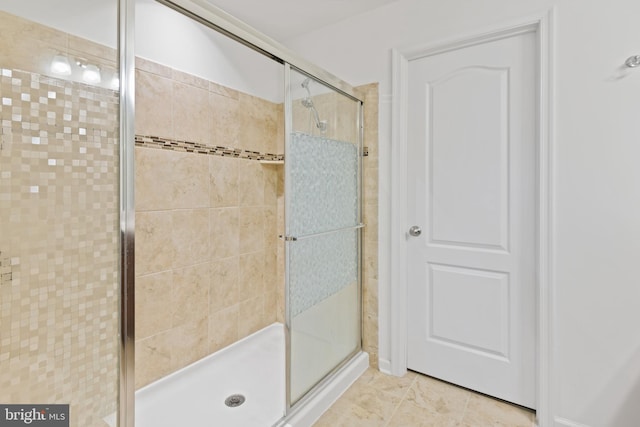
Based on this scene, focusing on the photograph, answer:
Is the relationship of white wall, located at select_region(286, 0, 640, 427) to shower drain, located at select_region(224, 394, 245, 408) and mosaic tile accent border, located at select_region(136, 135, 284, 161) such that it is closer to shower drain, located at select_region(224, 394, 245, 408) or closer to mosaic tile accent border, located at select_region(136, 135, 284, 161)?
shower drain, located at select_region(224, 394, 245, 408)

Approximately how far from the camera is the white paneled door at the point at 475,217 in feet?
5.76

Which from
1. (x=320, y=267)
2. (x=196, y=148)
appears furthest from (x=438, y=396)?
(x=196, y=148)

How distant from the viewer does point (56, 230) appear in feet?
2.71

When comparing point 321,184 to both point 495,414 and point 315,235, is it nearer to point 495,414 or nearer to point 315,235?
point 315,235

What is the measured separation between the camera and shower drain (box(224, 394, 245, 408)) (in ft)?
6.01

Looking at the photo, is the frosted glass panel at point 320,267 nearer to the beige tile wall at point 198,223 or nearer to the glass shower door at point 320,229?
the glass shower door at point 320,229

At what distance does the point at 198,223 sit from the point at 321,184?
36.3 inches

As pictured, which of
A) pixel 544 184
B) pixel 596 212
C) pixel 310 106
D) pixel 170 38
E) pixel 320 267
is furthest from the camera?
pixel 170 38

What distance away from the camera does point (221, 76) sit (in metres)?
2.29

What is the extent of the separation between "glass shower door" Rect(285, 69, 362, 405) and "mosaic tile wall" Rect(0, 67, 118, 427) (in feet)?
2.64

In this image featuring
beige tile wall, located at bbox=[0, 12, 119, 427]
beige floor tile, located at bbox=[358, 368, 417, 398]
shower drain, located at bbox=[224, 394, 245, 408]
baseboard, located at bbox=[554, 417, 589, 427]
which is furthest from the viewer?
beige floor tile, located at bbox=[358, 368, 417, 398]

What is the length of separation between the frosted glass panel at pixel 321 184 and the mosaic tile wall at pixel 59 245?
32.6 inches

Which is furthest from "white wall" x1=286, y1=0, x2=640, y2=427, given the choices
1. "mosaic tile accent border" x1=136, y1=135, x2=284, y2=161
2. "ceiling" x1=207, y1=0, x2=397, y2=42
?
"mosaic tile accent border" x1=136, y1=135, x2=284, y2=161

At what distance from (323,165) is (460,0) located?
4.18 feet
